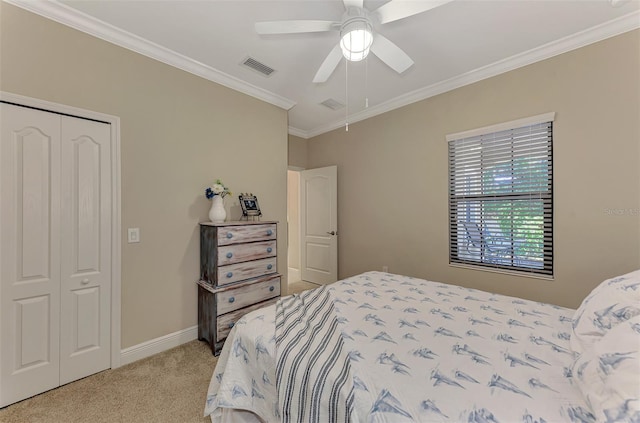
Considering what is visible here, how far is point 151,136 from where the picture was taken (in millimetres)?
2301

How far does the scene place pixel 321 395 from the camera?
95 centimetres

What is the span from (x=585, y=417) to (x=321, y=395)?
79 cm

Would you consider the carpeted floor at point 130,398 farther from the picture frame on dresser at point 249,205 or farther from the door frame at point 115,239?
the picture frame on dresser at point 249,205

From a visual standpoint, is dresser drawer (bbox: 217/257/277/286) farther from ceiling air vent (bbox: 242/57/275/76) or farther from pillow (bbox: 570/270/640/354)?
pillow (bbox: 570/270/640/354)

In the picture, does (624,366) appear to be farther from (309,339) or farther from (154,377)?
(154,377)

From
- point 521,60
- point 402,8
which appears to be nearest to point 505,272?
point 521,60

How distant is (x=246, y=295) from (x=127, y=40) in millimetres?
2425

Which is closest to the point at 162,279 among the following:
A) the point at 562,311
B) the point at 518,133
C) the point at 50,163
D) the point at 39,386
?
the point at 39,386

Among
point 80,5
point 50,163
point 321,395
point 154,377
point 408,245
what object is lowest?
point 154,377

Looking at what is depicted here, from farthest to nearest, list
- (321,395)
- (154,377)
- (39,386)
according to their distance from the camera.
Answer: (154,377), (39,386), (321,395)

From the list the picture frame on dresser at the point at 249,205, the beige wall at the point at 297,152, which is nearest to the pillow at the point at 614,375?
the picture frame on dresser at the point at 249,205

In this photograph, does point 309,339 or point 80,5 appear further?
point 80,5

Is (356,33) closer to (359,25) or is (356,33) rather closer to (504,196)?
(359,25)

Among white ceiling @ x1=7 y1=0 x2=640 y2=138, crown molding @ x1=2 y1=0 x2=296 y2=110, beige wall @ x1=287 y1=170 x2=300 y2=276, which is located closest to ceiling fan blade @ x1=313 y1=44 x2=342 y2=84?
white ceiling @ x1=7 y1=0 x2=640 y2=138
